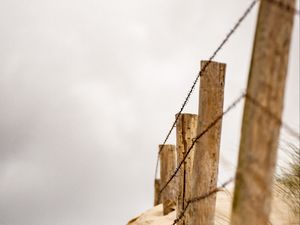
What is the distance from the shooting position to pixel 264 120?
2.25m

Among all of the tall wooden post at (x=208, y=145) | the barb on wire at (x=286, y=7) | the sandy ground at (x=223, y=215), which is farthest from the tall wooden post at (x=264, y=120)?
the sandy ground at (x=223, y=215)

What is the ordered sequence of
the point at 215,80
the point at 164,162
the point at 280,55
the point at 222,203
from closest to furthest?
the point at 280,55, the point at 215,80, the point at 222,203, the point at 164,162

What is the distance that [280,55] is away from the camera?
7.35 ft

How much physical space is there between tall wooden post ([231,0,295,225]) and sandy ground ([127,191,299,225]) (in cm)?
205

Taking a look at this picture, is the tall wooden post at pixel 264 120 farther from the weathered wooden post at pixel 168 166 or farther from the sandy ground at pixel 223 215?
the weathered wooden post at pixel 168 166

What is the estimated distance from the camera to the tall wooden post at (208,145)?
3436mm

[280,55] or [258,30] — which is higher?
[258,30]

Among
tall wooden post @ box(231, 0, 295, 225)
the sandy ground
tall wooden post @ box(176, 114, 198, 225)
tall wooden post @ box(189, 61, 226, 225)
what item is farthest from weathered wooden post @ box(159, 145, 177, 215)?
tall wooden post @ box(231, 0, 295, 225)

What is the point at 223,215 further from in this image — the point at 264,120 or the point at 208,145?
the point at 264,120

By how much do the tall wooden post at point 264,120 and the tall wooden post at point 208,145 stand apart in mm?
1145

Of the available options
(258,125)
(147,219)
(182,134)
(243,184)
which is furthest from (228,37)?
(147,219)

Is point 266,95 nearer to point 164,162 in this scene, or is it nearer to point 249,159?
point 249,159

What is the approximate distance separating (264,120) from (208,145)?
1.19 m

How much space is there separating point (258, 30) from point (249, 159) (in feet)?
2.07
